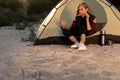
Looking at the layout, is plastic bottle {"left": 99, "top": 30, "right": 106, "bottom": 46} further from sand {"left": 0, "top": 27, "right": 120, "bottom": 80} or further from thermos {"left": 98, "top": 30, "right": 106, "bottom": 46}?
sand {"left": 0, "top": 27, "right": 120, "bottom": 80}

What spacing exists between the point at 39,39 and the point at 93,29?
1.08m

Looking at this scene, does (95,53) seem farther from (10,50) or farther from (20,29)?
(20,29)

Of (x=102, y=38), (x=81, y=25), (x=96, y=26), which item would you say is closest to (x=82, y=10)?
(x=81, y=25)

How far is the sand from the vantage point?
5723 mm

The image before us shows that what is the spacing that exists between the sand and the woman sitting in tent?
248 millimetres

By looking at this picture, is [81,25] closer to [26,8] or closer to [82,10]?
[82,10]

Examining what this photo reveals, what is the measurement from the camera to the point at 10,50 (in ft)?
25.0

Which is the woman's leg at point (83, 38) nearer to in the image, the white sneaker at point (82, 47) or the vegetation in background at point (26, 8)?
the white sneaker at point (82, 47)

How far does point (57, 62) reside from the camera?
256 inches

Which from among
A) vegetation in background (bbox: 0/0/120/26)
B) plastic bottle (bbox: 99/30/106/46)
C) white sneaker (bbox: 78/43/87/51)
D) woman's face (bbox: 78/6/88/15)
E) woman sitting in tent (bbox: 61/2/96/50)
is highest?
vegetation in background (bbox: 0/0/120/26)

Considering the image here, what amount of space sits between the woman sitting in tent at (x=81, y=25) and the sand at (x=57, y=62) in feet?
0.81

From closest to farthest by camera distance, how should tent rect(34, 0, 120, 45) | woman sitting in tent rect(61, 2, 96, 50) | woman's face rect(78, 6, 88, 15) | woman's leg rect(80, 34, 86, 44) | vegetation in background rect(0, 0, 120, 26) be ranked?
1. woman's leg rect(80, 34, 86, 44)
2. woman sitting in tent rect(61, 2, 96, 50)
3. woman's face rect(78, 6, 88, 15)
4. tent rect(34, 0, 120, 45)
5. vegetation in background rect(0, 0, 120, 26)

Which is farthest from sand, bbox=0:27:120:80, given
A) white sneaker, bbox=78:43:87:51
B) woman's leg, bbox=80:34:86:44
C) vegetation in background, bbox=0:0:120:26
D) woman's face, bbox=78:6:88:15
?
vegetation in background, bbox=0:0:120:26

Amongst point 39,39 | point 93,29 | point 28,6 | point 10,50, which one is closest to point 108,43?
point 93,29
